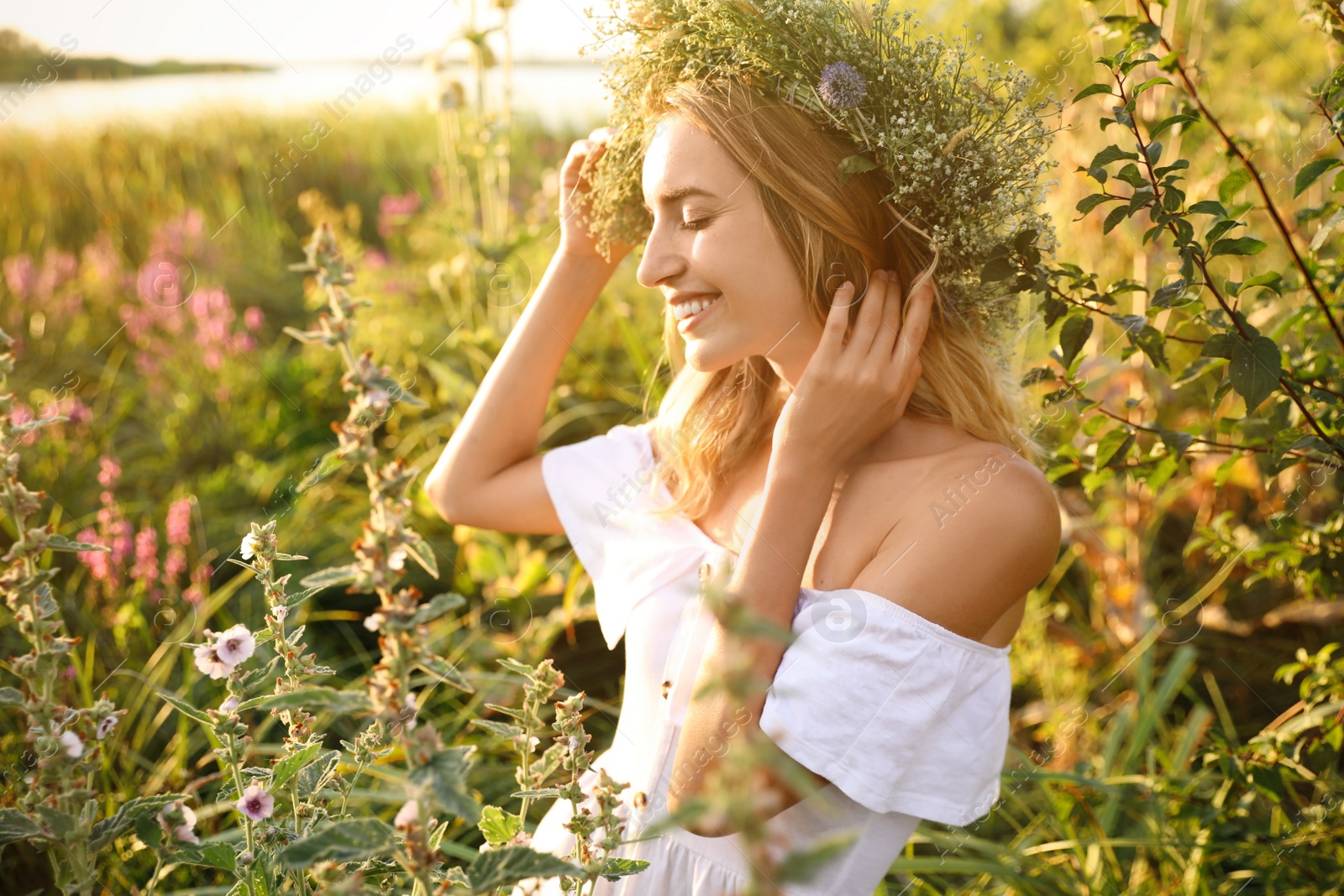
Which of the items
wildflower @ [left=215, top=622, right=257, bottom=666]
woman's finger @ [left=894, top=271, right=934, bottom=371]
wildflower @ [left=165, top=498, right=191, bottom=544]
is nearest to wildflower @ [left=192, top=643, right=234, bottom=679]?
wildflower @ [left=215, top=622, right=257, bottom=666]

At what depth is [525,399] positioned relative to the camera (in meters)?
2.12

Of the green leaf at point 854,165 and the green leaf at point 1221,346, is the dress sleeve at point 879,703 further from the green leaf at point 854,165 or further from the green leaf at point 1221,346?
the green leaf at point 854,165

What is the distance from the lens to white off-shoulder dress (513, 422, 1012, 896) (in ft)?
4.92

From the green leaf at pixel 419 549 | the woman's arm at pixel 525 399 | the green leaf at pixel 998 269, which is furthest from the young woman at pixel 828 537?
the green leaf at pixel 419 549

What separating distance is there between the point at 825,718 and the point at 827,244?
0.81 metres

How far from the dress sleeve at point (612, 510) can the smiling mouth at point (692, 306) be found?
465mm

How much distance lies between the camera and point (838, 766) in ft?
4.89

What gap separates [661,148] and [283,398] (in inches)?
140

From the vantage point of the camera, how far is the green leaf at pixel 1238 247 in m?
1.45

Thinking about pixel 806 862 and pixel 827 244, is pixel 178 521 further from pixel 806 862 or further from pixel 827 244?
pixel 806 862

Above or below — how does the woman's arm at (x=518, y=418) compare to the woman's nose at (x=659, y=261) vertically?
below

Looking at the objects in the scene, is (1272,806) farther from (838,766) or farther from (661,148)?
(661,148)

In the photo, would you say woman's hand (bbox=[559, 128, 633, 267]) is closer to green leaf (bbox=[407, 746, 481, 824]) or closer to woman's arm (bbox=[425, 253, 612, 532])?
woman's arm (bbox=[425, 253, 612, 532])

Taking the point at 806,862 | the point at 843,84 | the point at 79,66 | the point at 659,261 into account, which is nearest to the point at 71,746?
the point at 806,862
